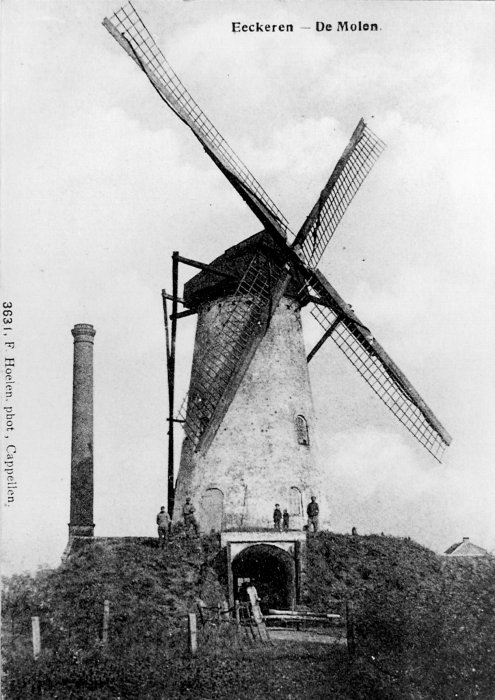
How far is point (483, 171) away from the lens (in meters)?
15.2

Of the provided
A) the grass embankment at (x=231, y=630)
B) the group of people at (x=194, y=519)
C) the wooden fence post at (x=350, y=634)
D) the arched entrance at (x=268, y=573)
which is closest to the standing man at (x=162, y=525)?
the group of people at (x=194, y=519)

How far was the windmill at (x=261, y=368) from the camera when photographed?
18.1 m

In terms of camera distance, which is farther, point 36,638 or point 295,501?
point 295,501

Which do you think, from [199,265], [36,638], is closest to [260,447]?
[199,265]

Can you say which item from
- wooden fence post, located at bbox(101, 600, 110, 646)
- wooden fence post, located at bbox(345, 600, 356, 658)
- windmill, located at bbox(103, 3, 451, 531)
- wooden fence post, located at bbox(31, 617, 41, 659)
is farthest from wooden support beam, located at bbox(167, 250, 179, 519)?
wooden fence post, located at bbox(345, 600, 356, 658)

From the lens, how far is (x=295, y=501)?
1827 cm

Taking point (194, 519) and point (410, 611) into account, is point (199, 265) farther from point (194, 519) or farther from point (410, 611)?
point (410, 611)

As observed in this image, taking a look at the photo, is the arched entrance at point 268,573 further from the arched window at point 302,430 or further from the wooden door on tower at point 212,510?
the arched window at point 302,430

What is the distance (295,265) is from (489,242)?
4750 millimetres

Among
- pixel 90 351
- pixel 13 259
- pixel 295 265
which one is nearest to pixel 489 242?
pixel 295 265

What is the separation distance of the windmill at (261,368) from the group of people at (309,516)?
259 mm

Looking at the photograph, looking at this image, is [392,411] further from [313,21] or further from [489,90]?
[313,21]

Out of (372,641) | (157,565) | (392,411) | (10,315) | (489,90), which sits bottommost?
(372,641)

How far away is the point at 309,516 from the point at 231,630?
4616 mm
